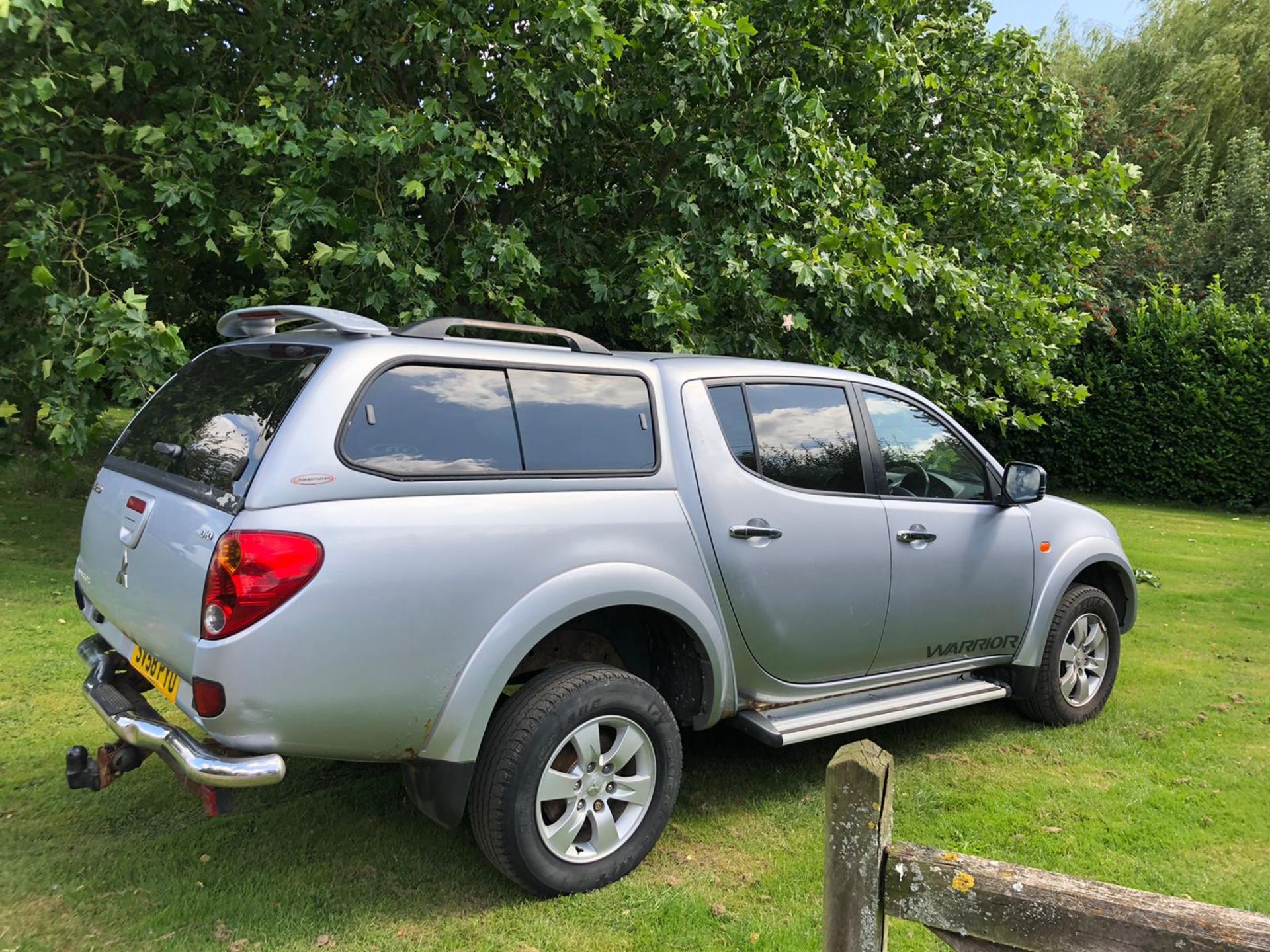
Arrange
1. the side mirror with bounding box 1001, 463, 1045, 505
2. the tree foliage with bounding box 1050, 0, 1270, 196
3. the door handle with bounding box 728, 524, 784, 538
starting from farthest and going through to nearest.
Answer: the tree foliage with bounding box 1050, 0, 1270, 196, the side mirror with bounding box 1001, 463, 1045, 505, the door handle with bounding box 728, 524, 784, 538

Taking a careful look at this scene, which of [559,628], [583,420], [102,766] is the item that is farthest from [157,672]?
[583,420]

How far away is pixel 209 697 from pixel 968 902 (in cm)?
202

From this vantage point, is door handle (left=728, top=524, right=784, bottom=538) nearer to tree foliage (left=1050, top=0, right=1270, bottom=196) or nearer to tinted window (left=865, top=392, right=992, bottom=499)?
tinted window (left=865, top=392, right=992, bottom=499)

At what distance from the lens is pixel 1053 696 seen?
15.9ft

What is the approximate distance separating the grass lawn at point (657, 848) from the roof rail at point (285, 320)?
1925 mm

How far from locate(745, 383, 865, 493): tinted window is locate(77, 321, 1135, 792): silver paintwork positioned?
7 centimetres

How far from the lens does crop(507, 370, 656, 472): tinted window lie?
10.8ft

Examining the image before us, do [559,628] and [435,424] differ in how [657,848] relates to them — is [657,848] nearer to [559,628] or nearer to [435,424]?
[559,628]

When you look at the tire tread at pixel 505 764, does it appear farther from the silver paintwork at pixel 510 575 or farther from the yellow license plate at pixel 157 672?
the yellow license plate at pixel 157 672

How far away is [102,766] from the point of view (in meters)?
2.99

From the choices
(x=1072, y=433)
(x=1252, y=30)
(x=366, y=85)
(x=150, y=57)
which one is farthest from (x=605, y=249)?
(x=1252, y=30)

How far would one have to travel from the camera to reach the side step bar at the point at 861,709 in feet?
11.8

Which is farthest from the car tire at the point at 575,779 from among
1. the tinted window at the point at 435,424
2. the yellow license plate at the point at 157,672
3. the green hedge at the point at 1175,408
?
the green hedge at the point at 1175,408

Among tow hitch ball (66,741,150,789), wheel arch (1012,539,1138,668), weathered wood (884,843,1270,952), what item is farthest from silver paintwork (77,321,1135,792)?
weathered wood (884,843,1270,952)
